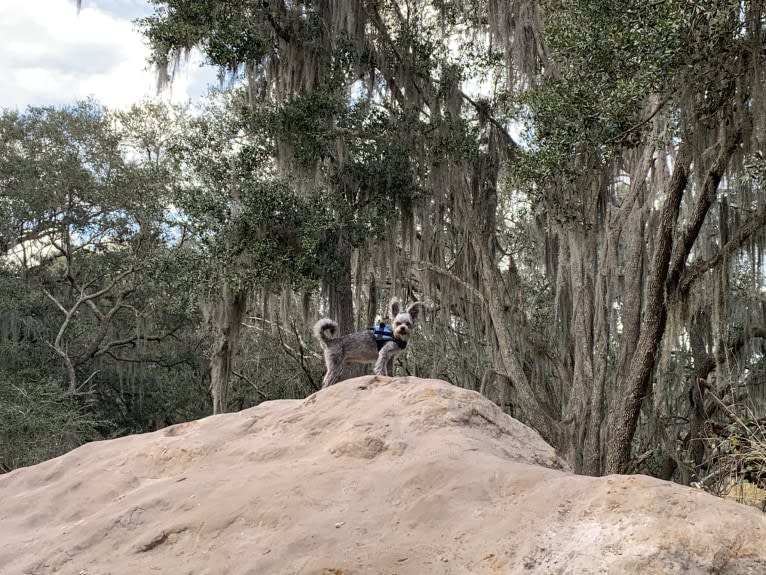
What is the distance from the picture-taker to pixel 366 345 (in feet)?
22.8

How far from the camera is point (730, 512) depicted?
295 cm

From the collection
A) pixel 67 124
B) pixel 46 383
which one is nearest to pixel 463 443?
pixel 46 383

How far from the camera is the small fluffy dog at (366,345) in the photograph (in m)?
6.61

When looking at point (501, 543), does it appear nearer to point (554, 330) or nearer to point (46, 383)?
point (554, 330)

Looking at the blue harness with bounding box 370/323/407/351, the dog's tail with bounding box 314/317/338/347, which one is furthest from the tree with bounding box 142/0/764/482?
the dog's tail with bounding box 314/317/338/347

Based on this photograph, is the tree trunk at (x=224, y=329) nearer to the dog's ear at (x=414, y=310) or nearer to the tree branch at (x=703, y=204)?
the dog's ear at (x=414, y=310)

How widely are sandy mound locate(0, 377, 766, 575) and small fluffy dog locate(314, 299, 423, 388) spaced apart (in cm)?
105

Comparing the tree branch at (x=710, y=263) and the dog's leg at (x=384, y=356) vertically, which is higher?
the tree branch at (x=710, y=263)

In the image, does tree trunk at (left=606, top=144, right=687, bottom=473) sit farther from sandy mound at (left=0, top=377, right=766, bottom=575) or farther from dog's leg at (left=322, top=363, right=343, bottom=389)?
sandy mound at (left=0, top=377, right=766, bottom=575)

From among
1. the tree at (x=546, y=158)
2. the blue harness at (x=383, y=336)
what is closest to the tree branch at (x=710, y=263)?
the tree at (x=546, y=158)

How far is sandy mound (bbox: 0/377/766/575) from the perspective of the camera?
9.89 feet

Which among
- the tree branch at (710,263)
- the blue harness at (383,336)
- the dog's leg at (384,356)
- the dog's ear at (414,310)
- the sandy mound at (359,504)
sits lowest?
the sandy mound at (359,504)

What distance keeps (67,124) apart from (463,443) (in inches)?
655

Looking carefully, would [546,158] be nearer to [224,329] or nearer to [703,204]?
[703,204]
